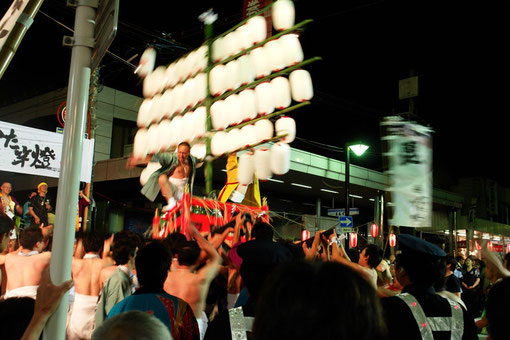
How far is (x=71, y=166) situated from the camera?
230cm

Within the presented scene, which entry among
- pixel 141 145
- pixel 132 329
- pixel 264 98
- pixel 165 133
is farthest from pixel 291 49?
pixel 132 329

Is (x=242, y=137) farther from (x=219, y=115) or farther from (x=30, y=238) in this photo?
(x=30, y=238)

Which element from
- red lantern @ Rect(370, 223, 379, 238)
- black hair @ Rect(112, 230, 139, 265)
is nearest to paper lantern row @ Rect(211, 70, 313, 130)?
black hair @ Rect(112, 230, 139, 265)

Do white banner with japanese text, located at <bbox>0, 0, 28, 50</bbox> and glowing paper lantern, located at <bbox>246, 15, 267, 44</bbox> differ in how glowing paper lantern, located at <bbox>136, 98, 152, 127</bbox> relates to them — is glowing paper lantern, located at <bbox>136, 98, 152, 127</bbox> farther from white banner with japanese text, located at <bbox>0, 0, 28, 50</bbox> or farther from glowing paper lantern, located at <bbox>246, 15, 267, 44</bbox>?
white banner with japanese text, located at <bbox>0, 0, 28, 50</bbox>

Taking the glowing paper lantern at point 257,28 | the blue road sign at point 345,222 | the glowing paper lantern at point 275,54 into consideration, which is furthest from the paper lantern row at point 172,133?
the blue road sign at point 345,222

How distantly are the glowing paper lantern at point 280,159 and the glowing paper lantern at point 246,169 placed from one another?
53 cm

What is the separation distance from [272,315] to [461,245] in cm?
3452

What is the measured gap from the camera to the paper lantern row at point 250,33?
9227 mm

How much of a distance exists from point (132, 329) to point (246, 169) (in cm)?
873

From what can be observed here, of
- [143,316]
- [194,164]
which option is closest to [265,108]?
[194,164]

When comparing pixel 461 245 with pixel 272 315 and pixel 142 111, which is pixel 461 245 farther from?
pixel 272 315

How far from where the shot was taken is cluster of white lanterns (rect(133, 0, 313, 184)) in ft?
29.3

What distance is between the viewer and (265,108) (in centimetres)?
936

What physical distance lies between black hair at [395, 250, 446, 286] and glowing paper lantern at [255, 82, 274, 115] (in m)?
6.79
